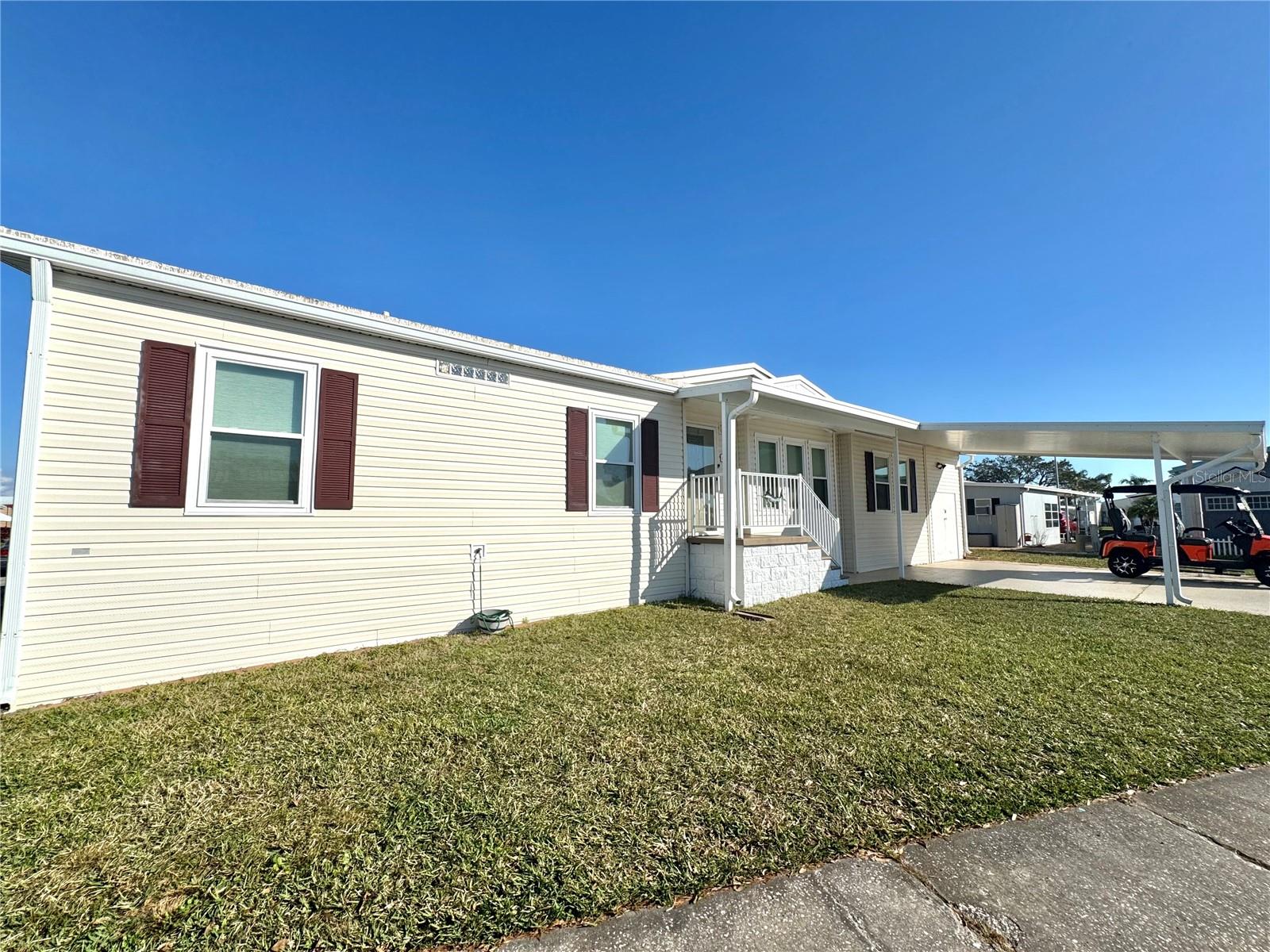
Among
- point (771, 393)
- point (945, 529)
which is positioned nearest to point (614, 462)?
point (771, 393)

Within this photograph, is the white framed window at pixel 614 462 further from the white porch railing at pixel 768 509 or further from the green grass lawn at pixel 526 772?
the green grass lawn at pixel 526 772

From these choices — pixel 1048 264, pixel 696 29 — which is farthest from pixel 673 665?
pixel 1048 264

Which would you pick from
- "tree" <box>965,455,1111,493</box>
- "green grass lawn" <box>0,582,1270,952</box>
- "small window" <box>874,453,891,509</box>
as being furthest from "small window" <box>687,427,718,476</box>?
"tree" <box>965,455,1111,493</box>

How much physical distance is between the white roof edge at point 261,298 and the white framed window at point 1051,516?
25.2 metres

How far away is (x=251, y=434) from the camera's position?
459 cm

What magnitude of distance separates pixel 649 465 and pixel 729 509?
4.32 feet

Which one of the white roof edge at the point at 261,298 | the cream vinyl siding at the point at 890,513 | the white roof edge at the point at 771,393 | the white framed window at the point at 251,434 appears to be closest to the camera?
the white roof edge at the point at 261,298

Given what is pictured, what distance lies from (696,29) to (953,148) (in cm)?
449

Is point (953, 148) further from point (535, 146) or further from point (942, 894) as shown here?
point (942, 894)

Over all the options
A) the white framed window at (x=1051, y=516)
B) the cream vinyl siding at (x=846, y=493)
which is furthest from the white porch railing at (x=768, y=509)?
the white framed window at (x=1051, y=516)

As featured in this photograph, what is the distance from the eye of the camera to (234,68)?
225 inches

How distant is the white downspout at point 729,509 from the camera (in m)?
7.00

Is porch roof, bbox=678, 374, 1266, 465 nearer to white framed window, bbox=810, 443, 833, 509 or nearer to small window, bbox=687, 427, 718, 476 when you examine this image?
white framed window, bbox=810, 443, 833, 509

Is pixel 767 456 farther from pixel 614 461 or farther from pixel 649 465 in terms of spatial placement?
pixel 614 461
